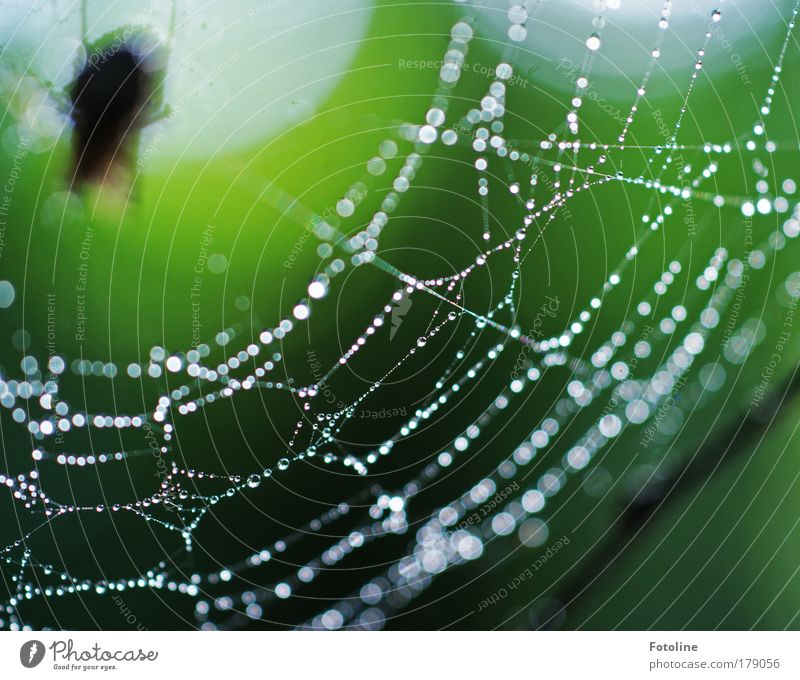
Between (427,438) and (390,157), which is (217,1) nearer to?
Answer: (390,157)

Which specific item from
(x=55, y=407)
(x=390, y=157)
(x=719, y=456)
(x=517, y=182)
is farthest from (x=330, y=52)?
(x=719, y=456)

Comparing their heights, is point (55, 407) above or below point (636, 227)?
below
